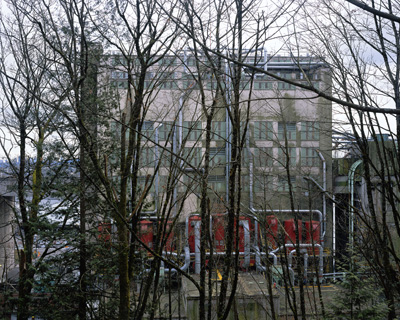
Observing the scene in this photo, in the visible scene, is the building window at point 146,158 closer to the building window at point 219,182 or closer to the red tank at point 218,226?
the red tank at point 218,226

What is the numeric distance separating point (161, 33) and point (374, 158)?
37.1 feet

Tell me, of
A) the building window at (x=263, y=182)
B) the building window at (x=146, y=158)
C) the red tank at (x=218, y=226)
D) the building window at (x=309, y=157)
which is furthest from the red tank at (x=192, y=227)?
the building window at (x=309, y=157)

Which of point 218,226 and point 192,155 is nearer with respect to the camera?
point 192,155

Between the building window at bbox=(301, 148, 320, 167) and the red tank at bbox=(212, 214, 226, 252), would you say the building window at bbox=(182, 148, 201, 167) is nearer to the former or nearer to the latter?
the red tank at bbox=(212, 214, 226, 252)

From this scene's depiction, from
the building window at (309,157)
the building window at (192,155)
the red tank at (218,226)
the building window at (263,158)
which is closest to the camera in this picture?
the building window at (192,155)

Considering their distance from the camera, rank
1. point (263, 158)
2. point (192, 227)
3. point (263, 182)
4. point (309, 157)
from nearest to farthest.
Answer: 1. point (263, 182)
2. point (192, 227)
3. point (263, 158)
4. point (309, 157)

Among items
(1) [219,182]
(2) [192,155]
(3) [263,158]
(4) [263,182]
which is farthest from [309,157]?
(2) [192,155]

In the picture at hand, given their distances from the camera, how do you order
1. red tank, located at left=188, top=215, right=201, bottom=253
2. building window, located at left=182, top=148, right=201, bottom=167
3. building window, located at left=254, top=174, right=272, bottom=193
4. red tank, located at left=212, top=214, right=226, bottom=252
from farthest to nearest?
red tank, located at left=188, top=215, right=201, bottom=253, red tank, located at left=212, top=214, right=226, bottom=252, building window, located at left=254, top=174, right=272, bottom=193, building window, located at left=182, top=148, right=201, bottom=167

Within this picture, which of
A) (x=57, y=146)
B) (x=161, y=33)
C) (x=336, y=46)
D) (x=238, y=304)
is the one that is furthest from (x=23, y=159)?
(x=336, y=46)

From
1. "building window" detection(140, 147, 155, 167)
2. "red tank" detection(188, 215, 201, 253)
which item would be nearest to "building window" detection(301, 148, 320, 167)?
"red tank" detection(188, 215, 201, 253)

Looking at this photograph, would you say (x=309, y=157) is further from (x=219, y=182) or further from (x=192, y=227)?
(x=192, y=227)

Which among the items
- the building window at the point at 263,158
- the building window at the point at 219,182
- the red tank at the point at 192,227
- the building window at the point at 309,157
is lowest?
the red tank at the point at 192,227

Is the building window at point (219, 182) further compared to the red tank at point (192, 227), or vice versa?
the building window at point (219, 182)

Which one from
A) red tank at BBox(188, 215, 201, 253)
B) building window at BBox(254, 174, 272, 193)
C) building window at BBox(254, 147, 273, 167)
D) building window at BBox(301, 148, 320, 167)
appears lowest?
red tank at BBox(188, 215, 201, 253)
